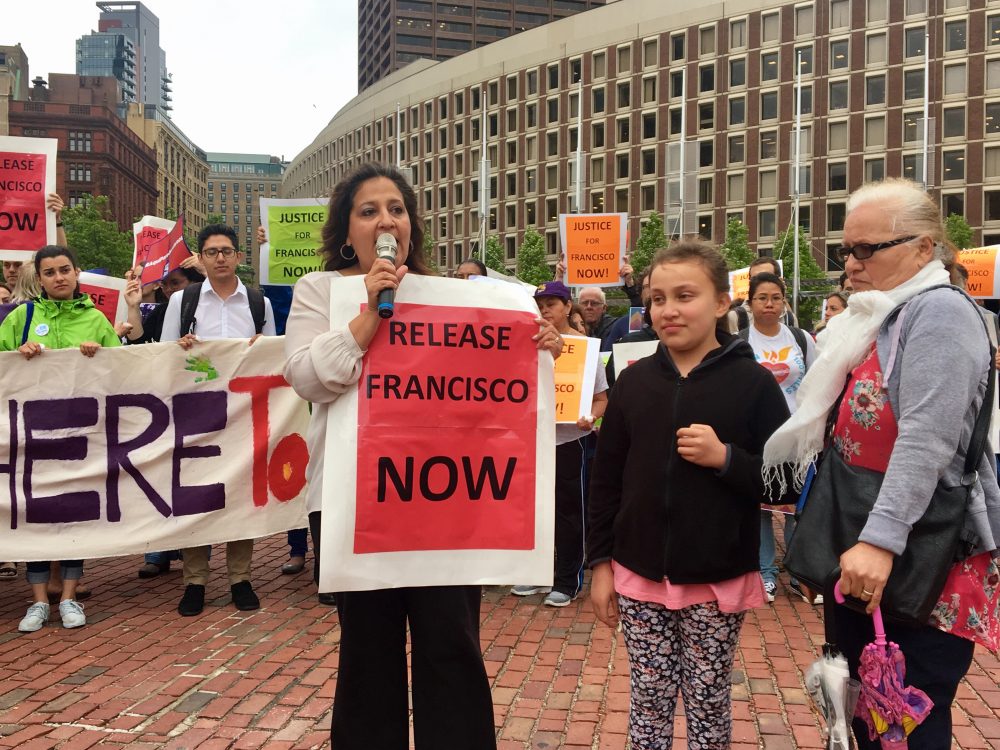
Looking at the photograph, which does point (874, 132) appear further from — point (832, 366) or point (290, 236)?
point (832, 366)

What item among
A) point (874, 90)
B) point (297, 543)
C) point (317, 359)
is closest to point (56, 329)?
point (297, 543)

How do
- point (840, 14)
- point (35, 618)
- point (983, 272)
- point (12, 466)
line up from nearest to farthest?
point (35, 618) → point (12, 466) → point (983, 272) → point (840, 14)

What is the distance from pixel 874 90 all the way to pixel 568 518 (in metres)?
59.0

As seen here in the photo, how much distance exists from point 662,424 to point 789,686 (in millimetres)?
2370

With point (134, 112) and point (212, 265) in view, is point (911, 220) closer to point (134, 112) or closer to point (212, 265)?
point (212, 265)

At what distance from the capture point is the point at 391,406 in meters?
2.57

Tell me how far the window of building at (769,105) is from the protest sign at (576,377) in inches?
2325

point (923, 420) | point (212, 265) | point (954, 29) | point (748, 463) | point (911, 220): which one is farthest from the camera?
point (954, 29)

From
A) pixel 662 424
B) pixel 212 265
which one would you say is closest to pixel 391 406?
pixel 662 424

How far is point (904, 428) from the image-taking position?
79.3 inches

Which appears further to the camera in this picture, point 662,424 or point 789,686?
point 789,686

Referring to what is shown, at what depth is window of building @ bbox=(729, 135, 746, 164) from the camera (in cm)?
5988

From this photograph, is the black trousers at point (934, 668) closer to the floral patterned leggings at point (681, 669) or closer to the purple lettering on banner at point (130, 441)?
the floral patterned leggings at point (681, 669)

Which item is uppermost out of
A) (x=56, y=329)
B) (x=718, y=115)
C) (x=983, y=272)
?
(x=718, y=115)
